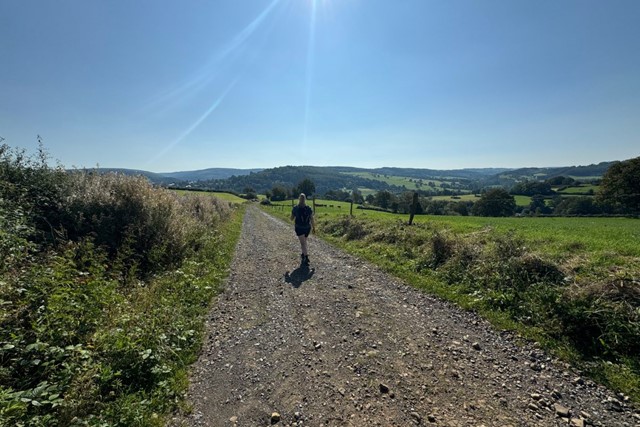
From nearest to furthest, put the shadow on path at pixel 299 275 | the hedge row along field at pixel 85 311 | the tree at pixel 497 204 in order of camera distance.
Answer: the hedge row along field at pixel 85 311 → the shadow on path at pixel 299 275 → the tree at pixel 497 204

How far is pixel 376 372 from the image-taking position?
4.26m

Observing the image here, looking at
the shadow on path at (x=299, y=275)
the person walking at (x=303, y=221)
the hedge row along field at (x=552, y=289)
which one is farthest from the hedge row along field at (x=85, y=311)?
the hedge row along field at (x=552, y=289)

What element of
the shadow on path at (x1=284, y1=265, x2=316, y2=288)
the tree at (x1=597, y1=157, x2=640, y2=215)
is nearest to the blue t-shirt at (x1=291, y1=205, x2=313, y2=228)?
the shadow on path at (x1=284, y1=265, x2=316, y2=288)

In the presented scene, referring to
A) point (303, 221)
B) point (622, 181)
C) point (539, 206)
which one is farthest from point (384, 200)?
point (303, 221)

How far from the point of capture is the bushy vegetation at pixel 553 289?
4.49 metres

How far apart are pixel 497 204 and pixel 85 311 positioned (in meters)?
66.2

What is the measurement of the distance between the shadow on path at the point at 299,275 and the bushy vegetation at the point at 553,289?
289cm

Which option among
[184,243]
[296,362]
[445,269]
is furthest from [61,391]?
[445,269]

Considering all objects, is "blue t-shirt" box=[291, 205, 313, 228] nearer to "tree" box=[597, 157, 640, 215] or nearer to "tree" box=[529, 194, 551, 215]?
"tree" box=[597, 157, 640, 215]

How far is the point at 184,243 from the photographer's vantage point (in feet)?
34.6

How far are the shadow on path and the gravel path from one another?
1383 millimetres

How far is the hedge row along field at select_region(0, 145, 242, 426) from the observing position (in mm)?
3205

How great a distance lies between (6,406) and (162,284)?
16.3ft

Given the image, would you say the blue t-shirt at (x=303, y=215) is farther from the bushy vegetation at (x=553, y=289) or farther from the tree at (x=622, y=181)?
the tree at (x=622, y=181)
